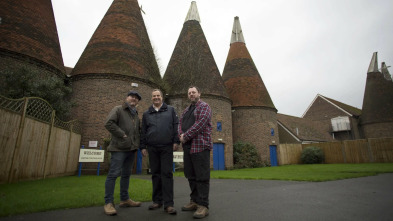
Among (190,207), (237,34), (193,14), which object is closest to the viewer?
(190,207)

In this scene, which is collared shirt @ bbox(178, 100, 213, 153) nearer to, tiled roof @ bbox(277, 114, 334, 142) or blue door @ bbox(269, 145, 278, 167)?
blue door @ bbox(269, 145, 278, 167)

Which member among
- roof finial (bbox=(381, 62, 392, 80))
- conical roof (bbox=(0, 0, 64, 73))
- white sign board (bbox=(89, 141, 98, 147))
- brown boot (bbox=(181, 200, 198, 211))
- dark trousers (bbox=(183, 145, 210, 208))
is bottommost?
brown boot (bbox=(181, 200, 198, 211))

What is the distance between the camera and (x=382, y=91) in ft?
98.9

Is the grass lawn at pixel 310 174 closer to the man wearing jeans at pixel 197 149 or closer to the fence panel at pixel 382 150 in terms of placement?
the man wearing jeans at pixel 197 149

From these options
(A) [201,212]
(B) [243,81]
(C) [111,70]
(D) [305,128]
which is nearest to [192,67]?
(B) [243,81]

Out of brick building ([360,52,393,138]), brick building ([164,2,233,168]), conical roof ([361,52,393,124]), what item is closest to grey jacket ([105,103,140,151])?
brick building ([164,2,233,168])

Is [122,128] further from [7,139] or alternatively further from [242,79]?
[242,79]

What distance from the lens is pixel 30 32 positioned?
1140 centimetres

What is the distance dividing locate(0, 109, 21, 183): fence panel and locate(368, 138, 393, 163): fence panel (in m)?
25.6

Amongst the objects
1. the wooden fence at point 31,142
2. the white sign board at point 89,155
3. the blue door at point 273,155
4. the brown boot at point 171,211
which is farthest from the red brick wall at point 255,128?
the brown boot at point 171,211

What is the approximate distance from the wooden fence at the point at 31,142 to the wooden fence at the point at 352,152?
1903 centimetres

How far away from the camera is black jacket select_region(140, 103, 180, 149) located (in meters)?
3.65

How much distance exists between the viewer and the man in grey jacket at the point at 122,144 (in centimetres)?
355

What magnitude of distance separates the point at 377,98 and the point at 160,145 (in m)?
37.0
